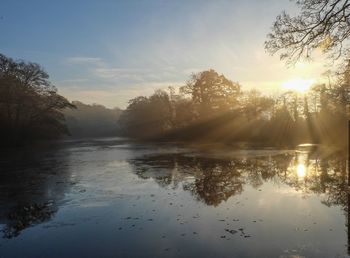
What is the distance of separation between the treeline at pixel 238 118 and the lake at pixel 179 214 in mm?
31158

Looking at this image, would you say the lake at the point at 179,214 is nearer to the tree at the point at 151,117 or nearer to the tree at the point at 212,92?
the tree at the point at 212,92

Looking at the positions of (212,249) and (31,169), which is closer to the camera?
(212,249)

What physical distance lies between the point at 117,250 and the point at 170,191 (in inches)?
300

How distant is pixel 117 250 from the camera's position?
873cm

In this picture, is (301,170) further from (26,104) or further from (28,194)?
(26,104)

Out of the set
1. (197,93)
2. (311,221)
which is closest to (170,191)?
(311,221)

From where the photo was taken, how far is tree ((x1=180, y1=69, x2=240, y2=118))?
69750 millimetres

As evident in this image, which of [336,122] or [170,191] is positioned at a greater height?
[336,122]

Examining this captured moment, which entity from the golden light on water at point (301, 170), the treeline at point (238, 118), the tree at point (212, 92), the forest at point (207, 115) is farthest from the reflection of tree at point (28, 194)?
the tree at point (212, 92)

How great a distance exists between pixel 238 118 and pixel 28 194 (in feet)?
173

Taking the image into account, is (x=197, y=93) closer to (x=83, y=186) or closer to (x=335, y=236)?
(x=83, y=186)

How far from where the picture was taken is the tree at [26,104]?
50.7 m

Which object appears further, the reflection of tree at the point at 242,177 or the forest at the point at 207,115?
the forest at the point at 207,115

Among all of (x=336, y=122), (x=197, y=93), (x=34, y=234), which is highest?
(x=197, y=93)
